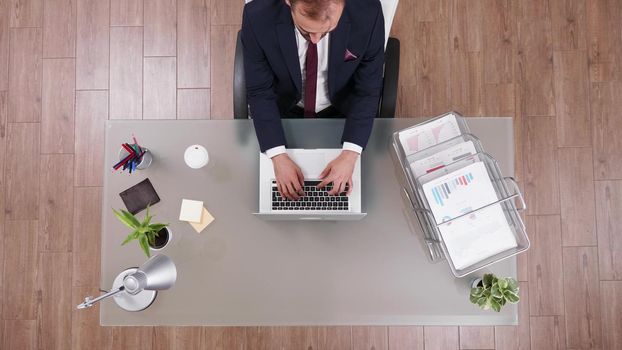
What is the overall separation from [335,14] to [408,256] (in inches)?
32.0

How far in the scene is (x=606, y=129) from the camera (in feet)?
7.84

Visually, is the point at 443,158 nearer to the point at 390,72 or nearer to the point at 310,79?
the point at 390,72

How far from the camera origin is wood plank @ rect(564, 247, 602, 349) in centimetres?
230

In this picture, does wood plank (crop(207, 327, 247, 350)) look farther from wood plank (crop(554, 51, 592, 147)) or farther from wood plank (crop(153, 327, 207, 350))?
wood plank (crop(554, 51, 592, 147))

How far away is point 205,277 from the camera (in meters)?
1.50

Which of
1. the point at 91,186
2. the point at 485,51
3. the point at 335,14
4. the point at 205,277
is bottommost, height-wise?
the point at 205,277

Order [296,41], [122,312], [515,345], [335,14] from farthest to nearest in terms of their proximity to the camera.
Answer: [515,345], [122,312], [296,41], [335,14]

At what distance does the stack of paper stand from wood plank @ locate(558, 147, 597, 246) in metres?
1.86

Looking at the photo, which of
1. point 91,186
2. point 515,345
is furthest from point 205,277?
point 515,345

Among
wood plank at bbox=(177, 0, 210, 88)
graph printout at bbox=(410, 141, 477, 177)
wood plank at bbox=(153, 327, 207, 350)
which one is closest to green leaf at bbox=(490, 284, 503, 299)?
graph printout at bbox=(410, 141, 477, 177)

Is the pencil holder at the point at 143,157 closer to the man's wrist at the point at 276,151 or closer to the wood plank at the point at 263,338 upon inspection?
the man's wrist at the point at 276,151

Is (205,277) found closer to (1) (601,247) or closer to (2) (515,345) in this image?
(2) (515,345)

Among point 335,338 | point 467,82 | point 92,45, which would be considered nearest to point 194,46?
point 92,45

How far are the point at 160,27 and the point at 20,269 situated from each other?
149 cm
